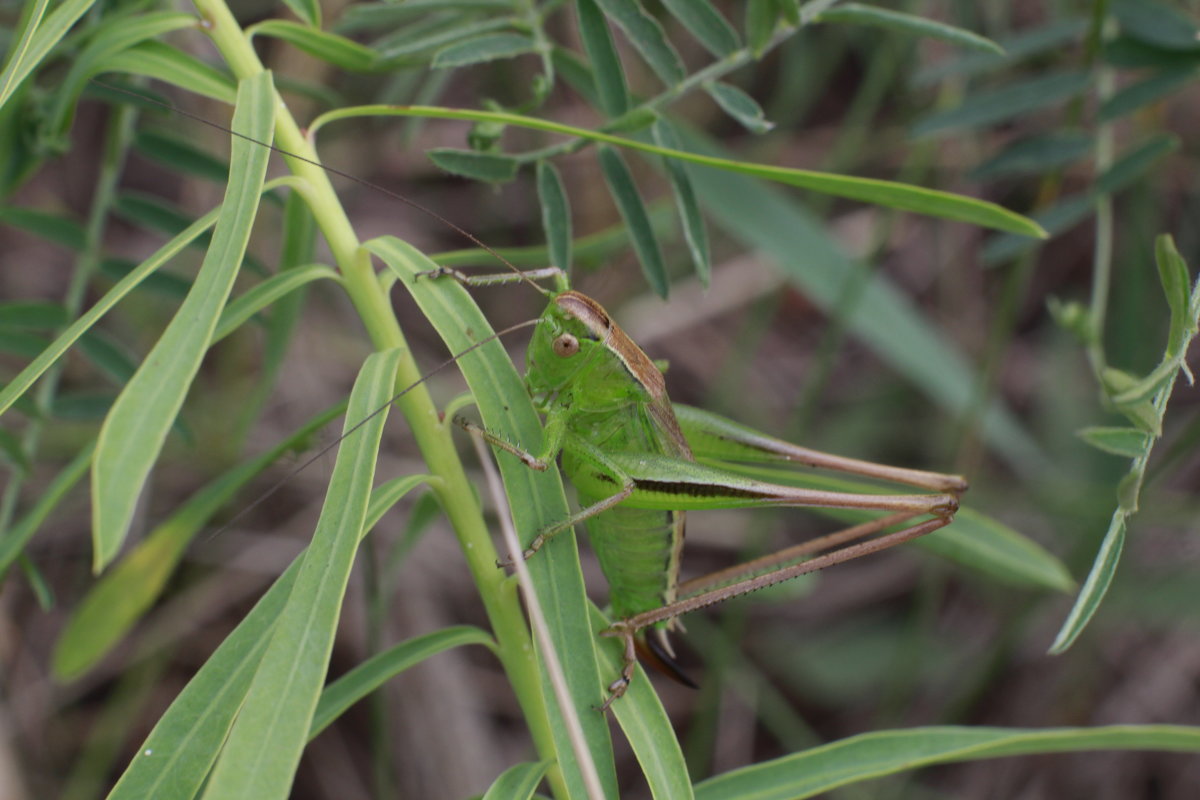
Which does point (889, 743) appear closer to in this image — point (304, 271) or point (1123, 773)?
point (304, 271)

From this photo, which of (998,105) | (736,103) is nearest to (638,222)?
(736,103)

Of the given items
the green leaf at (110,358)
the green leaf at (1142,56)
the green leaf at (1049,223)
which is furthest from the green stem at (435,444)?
the green leaf at (1142,56)

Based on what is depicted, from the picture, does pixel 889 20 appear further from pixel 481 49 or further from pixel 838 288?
pixel 838 288

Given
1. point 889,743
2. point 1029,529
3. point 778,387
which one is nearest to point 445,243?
point 778,387

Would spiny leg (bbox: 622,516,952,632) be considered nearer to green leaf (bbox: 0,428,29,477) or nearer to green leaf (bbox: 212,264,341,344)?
green leaf (bbox: 212,264,341,344)

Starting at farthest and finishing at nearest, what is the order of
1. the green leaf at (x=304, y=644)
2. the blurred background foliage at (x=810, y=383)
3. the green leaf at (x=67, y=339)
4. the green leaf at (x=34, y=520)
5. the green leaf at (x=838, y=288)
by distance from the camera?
1. the green leaf at (x=838, y=288)
2. the blurred background foliage at (x=810, y=383)
3. the green leaf at (x=34, y=520)
4. the green leaf at (x=67, y=339)
5. the green leaf at (x=304, y=644)

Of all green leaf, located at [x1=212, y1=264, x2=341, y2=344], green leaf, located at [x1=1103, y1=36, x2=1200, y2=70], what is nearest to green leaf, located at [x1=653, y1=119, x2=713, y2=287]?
green leaf, located at [x1=212, y1=264, x2=341, y2=344]

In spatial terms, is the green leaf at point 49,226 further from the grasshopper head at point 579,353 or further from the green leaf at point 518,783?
the green leaf at point 518,783
